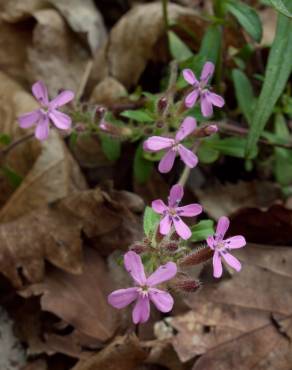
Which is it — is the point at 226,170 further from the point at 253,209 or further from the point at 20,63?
the point at 20,63

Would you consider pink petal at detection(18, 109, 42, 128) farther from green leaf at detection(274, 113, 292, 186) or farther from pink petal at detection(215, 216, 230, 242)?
green leaf at detection(274, 113, 292, 186)

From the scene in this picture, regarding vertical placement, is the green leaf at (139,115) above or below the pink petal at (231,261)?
above

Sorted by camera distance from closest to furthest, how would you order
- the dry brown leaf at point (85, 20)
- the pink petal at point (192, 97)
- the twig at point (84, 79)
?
1. the pink petal at point (192, 97)
2. the twig at point (84, 79)
3. the dry brown leaf at point (85, 20)

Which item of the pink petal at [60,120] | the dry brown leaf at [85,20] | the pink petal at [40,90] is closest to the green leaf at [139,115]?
the pink petal at [60,120]

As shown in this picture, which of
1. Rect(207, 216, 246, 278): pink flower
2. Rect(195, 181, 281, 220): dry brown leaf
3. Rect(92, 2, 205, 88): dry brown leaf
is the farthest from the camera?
Rect(92, 2, 205, 88): dry brown leaf

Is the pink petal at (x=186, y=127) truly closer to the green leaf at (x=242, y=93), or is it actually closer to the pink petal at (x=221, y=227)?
the pink petal at (x=221, y=227)

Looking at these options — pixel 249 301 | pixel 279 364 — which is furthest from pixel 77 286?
pixel 279 364

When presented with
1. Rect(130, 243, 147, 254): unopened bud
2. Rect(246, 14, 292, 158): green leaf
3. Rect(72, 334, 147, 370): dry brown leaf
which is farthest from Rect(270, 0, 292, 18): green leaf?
Rect(72, 334, 147, 370): dry brown leaf

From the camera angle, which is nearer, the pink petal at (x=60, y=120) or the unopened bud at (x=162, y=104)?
the pink petal at (x=60, y=120)
